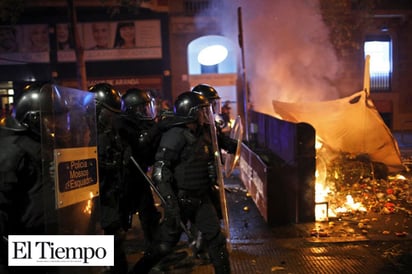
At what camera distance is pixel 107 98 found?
12.4 feet

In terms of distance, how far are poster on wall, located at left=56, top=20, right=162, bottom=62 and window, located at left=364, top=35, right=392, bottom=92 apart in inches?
415

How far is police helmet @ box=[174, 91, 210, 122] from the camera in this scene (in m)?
3.68

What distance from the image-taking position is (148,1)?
1491 cm

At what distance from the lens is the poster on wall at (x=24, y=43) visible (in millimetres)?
15203

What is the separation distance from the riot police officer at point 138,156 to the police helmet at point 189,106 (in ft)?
1.19

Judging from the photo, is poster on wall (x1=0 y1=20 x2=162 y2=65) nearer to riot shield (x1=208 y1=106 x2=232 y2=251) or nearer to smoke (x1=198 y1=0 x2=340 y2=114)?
smoke (x1=198 y1=0 x2=340 y2=114)

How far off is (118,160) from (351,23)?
13.3m

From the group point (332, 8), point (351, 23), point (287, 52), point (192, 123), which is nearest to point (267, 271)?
point (192, 123)

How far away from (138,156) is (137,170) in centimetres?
15

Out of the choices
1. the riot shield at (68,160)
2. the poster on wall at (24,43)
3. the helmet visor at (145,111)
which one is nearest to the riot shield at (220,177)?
the helmet visor at (145,111)

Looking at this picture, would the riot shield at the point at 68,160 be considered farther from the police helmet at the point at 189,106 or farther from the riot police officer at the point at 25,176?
the police helmet at the point at 189,106

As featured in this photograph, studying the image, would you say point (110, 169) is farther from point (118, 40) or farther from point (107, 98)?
point (118, 40)

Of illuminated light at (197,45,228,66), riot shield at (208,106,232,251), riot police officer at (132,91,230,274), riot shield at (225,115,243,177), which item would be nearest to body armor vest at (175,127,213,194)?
riot police officer at (132,91,230,274)

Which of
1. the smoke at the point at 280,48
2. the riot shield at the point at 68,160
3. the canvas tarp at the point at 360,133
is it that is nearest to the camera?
the riot shield at the point at 68,160
